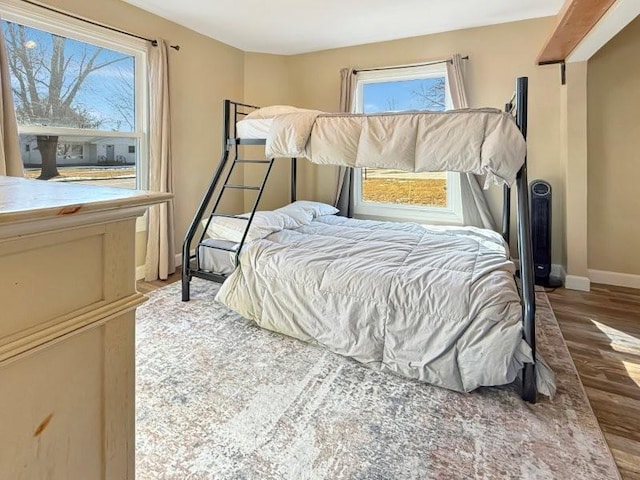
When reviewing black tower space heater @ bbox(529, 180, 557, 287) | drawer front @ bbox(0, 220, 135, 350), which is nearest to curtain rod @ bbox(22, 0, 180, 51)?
drawer front @ bbox(0, 220, 135, 350)

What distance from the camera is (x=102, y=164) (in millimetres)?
3291

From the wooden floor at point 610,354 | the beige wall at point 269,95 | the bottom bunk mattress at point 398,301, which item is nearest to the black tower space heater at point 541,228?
the wooden floor at point 610,354

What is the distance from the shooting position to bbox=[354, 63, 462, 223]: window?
400 cm

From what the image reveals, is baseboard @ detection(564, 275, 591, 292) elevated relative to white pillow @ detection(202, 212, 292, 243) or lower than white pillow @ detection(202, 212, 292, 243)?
lower

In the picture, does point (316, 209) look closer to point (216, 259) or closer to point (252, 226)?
point (252, 226)

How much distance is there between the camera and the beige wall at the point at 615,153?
3.26 metres

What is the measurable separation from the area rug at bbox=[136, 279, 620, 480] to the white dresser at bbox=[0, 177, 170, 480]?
3.15ft

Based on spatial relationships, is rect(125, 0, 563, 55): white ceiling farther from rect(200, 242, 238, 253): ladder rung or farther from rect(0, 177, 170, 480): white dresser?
rect(0, 177, 170, 480): white dresser

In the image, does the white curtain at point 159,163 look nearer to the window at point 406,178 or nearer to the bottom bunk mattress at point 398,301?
the bottom bunk mattress at point 398,301

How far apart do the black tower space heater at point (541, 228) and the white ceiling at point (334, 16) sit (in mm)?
1597

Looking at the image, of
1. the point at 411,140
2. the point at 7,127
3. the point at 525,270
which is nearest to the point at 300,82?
the point at 411,140

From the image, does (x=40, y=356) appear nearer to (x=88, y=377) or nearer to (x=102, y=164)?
(x=88, y=377)

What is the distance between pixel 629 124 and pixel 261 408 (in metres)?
3.87

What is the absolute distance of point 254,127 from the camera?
289cm
